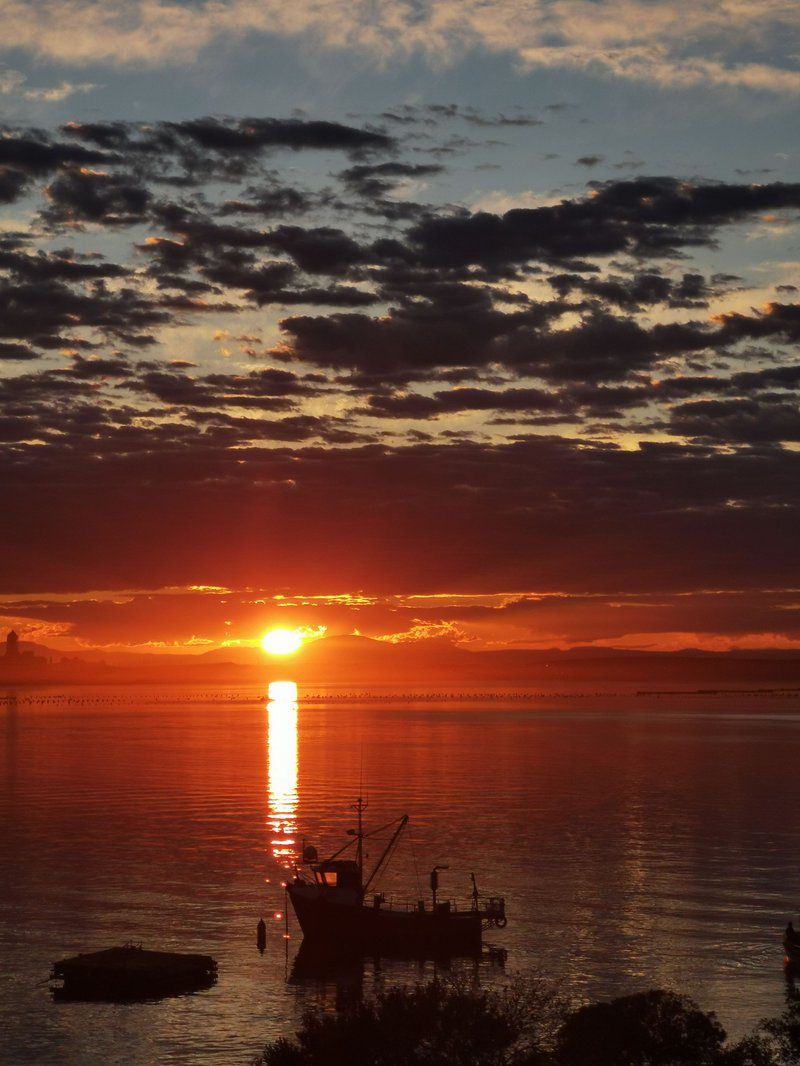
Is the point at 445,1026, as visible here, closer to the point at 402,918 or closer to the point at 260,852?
the point at 402,918

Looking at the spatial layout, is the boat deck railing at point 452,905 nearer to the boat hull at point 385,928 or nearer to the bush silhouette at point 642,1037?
the boat hull at point 385,928

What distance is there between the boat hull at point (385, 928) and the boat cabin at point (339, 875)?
1.80 metres

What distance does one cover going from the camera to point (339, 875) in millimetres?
95562

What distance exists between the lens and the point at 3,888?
11138cm

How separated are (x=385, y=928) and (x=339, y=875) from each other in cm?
608

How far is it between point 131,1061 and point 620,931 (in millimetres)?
39196


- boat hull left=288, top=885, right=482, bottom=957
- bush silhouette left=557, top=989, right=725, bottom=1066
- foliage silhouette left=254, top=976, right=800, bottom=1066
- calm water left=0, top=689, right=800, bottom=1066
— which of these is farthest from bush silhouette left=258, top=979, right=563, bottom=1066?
boat hull left=288, top=885, right=482, bottom=957

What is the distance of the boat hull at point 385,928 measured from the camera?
3514 inches

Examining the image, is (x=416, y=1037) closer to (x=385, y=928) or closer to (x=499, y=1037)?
(x=499, y=1037)

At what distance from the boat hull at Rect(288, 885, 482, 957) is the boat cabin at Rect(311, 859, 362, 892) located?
1.80m

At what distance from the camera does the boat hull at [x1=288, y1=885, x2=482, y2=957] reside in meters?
89.2

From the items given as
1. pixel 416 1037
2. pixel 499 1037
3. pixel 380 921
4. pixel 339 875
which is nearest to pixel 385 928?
pixel 380 921

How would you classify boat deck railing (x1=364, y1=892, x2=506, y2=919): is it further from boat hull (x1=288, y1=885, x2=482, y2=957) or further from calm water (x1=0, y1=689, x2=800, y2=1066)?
calm water (x1=0, y1=689, x2=800, y2=1066)

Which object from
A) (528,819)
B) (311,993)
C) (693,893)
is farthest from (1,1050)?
(528,819)
